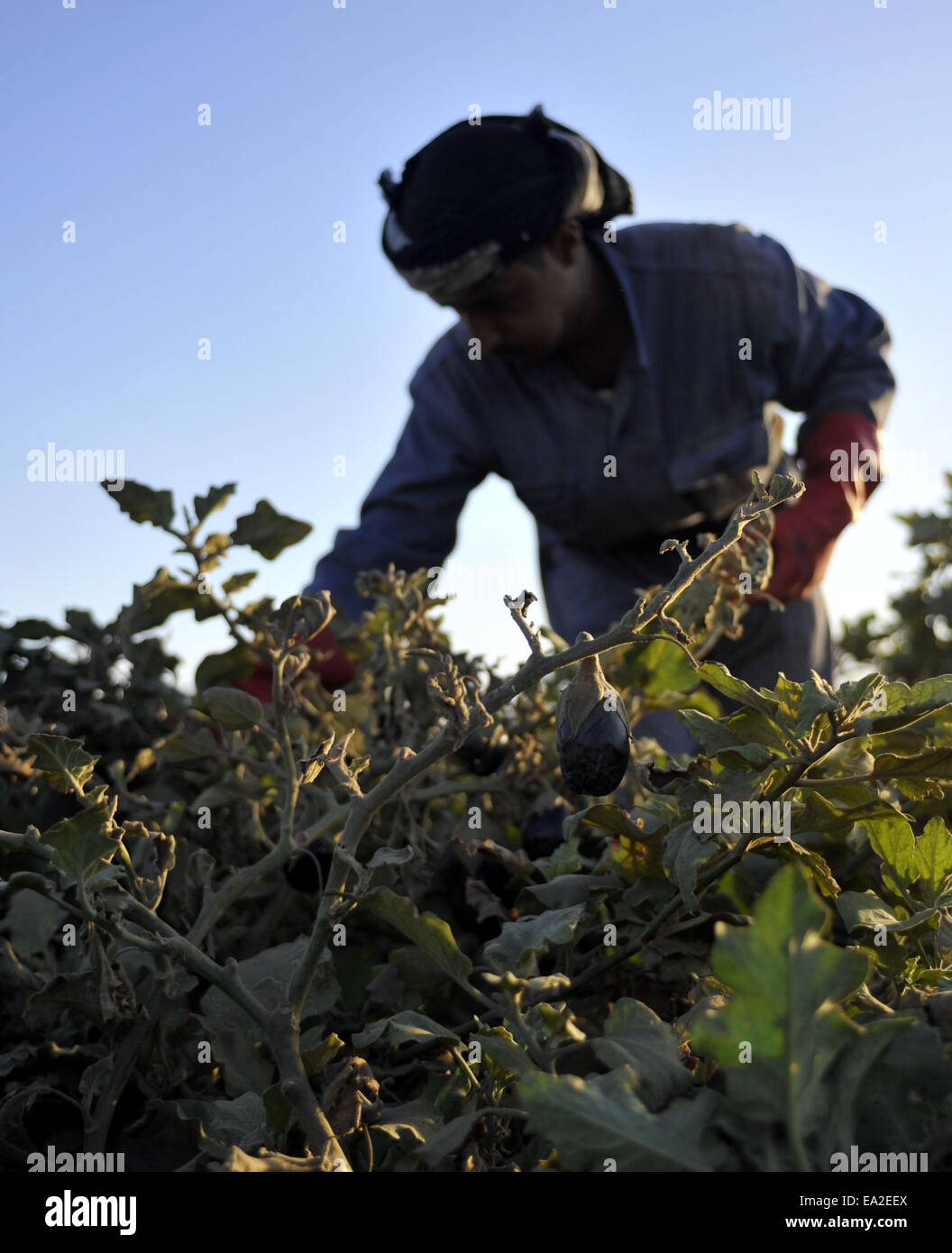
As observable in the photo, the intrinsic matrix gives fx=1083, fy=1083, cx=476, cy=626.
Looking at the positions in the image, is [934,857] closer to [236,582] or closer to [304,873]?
[304,873]

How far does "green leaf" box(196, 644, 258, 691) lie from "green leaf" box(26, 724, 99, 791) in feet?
1.44

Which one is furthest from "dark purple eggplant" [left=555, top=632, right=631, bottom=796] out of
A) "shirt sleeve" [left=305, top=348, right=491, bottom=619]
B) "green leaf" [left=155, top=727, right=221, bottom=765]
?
"shirt sleeve" [left=305, top=348, right=491, bottom=619]

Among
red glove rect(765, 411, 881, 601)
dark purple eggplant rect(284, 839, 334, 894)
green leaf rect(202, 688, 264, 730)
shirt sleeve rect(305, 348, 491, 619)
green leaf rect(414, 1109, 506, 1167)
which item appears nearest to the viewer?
green leaf rect(414, 1109, 506, 1167)

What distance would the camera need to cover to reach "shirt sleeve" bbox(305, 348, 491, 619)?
2.56m

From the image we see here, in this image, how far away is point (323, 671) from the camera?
4.68ft

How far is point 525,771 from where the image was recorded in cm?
104

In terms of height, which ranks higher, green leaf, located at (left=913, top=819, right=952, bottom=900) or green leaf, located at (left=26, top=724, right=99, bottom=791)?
green leaf, located at (left=26, top=724, right=99, bottom=791)

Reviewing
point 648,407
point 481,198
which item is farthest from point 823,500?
point 481,198

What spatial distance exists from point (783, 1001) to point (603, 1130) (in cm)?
9

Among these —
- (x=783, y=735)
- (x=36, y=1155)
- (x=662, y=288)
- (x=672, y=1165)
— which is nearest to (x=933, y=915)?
(x=783, y=735)

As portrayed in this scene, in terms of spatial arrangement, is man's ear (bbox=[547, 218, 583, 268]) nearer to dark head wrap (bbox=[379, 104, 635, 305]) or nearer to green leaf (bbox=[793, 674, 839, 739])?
dark head wrap (bbox=[379, 104, 635, 305])

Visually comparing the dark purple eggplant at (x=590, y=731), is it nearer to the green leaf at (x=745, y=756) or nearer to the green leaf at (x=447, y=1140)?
the green leaf at (x=745, y=756)

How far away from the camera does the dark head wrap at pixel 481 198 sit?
2.13 metres

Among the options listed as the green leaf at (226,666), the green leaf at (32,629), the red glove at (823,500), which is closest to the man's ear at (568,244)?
the red glove at (823,500)
